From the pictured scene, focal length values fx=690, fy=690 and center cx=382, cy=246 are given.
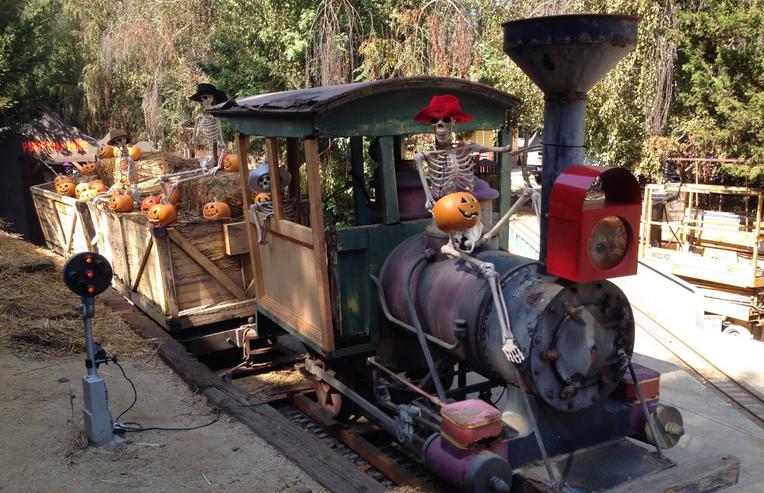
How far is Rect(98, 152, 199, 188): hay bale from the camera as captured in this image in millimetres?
10203

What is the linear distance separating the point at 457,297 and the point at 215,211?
3.94 meters

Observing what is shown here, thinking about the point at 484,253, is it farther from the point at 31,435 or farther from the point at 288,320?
the point at 31,435

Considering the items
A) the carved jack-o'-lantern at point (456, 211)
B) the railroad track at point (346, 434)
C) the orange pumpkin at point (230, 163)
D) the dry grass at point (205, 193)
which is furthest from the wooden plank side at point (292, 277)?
the orange pumpkin at point (230, 163)

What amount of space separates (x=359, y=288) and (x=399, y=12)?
8.33 m

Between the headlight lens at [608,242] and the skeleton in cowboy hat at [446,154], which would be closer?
the headlight lens at [608,242]

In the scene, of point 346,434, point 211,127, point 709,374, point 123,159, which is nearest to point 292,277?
point 346,434

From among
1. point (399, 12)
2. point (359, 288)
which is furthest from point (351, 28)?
point (359, 288)

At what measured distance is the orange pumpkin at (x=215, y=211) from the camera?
7719mm

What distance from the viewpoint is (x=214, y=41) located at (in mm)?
14852

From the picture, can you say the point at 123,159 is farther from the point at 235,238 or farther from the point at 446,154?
the point at 446,154

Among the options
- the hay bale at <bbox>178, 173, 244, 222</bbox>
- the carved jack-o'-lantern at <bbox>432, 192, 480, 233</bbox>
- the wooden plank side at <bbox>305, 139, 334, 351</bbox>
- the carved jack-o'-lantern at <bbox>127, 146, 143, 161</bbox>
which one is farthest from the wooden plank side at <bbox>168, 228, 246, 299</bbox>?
the carved jack-o'-lantern at <bbox>432, 192, 480, 233</bbox>

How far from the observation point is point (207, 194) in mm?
8102

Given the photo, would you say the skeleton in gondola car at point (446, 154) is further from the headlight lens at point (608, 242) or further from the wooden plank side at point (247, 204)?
the wooden plank side at point (247, 204)

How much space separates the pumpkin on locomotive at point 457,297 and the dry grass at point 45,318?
211 centimetres
